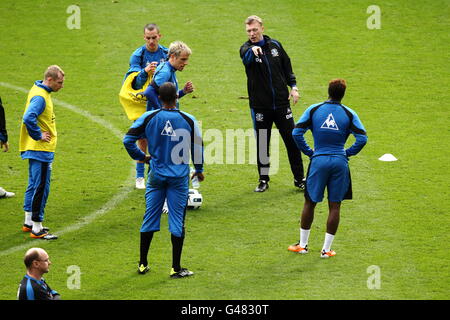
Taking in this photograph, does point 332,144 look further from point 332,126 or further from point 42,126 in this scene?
point 42,126

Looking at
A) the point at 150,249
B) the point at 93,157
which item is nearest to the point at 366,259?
the point at 150,249

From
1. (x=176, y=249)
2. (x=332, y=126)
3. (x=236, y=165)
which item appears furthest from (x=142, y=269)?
(x=236, y=165)

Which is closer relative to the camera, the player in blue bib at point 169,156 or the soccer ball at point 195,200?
the player in blue bib at point 169,156

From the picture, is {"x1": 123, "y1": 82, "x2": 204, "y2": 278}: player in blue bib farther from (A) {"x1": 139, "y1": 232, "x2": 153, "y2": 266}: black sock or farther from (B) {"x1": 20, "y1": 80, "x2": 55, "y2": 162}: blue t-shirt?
(B) {"x1": 20, "y1": 80, "x2": 55, "y2": 162}: blue t-shirt

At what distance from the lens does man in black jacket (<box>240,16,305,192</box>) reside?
40.1 feet

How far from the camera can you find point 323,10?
20078mm

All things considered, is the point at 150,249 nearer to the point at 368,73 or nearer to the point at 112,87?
the point at 112,87

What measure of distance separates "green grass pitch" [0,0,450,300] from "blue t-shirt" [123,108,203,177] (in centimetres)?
125

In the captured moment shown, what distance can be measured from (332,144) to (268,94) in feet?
8.89

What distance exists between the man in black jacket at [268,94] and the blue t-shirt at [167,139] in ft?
10.1

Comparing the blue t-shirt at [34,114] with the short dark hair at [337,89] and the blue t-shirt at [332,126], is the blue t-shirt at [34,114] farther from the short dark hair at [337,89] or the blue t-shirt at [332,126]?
the short dark hair at [337,89]

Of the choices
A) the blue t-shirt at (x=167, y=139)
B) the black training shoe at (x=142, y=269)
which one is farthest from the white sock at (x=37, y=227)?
the blue t-shirt at (x=167, y=139)

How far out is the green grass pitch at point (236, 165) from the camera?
31.3 feet

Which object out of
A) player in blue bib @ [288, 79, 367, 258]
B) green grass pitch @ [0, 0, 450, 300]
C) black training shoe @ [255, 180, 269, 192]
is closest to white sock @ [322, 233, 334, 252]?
player in blue bib @ [288, 79, 367, 258]
